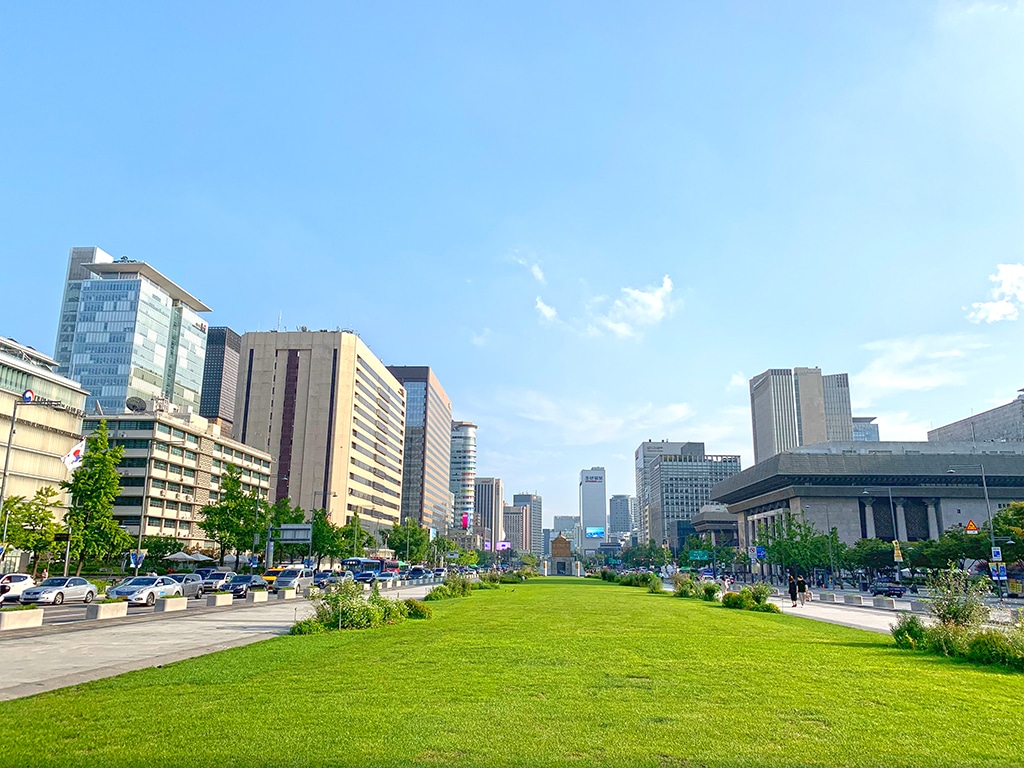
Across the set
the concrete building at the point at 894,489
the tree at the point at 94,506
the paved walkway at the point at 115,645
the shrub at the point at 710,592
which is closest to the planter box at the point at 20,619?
the paved walkway at the point at 115,645

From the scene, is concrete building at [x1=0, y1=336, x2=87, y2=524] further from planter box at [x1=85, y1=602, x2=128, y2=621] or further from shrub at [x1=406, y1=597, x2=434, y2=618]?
shrub at [x1=406, y1=597, x2=434, y2=618]

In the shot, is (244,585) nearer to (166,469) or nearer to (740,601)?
(740,601)

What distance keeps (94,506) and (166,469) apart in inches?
1607

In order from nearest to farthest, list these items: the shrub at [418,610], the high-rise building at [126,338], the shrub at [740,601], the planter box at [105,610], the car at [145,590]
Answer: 1. the shrub at [418,610]
2. the planter box at [105,610]
3. the shrub at [740,601]
4. the car at [145,590]
5. the high-rise building at [126,338]

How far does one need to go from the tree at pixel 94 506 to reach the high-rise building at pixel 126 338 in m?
90.8

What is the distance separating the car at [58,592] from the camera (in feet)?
120

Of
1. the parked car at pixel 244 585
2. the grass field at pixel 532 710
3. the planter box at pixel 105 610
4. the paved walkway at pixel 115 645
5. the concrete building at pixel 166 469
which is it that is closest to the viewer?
the grass field at pixel 532 710

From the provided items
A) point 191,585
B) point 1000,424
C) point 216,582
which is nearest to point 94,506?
point 216,582

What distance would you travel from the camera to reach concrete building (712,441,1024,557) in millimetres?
116375

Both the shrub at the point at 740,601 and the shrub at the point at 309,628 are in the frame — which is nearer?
the shrub at the point at 309,628

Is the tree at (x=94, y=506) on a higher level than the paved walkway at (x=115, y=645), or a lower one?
higher

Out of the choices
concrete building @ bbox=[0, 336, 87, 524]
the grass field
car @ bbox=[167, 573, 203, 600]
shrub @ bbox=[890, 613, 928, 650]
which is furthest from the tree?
shrub @ bbox=[890, 613, 928, 650]

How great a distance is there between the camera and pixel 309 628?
22109 mm

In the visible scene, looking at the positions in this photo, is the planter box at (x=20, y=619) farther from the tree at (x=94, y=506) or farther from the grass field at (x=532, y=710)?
the tree at (x=94, y=506)
